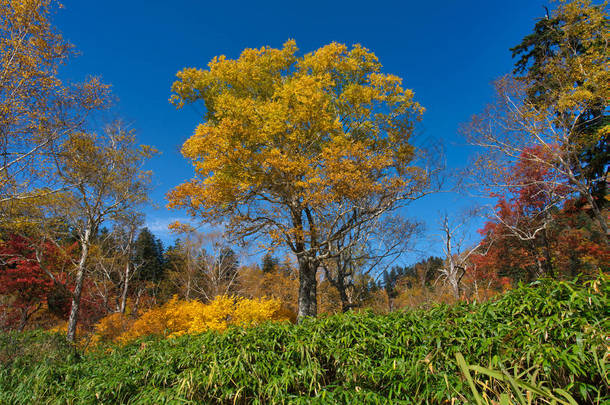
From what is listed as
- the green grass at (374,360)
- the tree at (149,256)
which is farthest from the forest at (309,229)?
the tree at (149,256)

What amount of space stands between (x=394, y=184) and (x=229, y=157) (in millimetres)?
4657

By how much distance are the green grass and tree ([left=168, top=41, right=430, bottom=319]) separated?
16.4ft

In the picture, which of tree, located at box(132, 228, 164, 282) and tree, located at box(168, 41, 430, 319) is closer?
tree, located at box(168, 41, 430, 319)

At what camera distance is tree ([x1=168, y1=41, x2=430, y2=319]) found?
7988 millimetres

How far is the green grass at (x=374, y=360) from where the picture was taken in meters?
1.78

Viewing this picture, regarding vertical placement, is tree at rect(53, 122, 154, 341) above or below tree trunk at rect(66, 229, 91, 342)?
above

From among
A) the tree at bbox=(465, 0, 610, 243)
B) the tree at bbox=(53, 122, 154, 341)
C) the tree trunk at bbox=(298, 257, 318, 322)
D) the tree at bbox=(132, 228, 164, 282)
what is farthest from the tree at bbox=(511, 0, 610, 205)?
the tree at bbox=(132, 228, 164, 282)

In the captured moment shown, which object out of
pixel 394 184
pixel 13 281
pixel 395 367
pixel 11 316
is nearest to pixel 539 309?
pixel 395 367

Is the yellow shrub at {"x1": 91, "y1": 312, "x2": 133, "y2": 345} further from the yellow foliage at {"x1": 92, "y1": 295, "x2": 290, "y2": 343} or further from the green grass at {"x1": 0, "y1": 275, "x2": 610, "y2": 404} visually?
the green grass at {"x1": 0, "y1": 275, "x2": 610, "y2": 404}

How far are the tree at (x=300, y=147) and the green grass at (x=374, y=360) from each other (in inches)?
197

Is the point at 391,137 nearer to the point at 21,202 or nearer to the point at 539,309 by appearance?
the point at 539,309

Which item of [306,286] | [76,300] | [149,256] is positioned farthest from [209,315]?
[149,256]

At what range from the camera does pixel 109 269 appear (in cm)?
1727

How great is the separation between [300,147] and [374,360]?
713 cm
